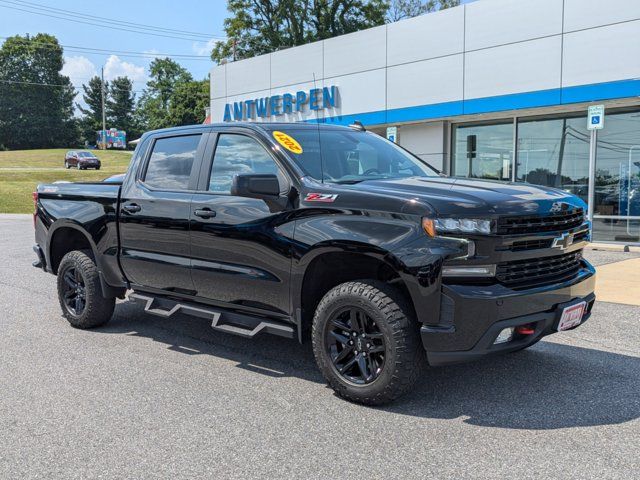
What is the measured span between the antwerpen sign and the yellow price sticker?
13673mm

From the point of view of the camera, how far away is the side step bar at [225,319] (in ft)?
14.9

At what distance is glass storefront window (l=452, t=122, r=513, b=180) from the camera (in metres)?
15.8


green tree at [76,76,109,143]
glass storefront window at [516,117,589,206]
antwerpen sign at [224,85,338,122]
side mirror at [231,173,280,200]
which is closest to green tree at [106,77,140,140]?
green tree at [76,76,109,143]

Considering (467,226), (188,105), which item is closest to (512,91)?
(467,226)

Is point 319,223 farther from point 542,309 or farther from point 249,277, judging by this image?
point 542,309

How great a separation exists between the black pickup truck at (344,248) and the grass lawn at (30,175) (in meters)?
3.92

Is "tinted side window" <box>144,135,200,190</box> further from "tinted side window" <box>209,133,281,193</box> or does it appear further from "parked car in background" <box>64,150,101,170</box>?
"parked car in background" <box>64,150,101,170</box>

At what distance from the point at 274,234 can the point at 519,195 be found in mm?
1741

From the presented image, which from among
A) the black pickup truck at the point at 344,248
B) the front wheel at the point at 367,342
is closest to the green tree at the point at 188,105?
the black pickup truck at the point at 344,248

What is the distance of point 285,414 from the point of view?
396cm

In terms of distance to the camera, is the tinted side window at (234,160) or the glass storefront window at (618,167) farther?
the glass storefront window at (618,167)

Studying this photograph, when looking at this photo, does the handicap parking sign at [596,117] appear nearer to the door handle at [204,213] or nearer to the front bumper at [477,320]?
the front bumper at [477,320]

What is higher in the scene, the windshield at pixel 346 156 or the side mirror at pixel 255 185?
the windshield at pixel 346 156

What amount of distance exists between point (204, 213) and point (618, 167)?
1177cm
